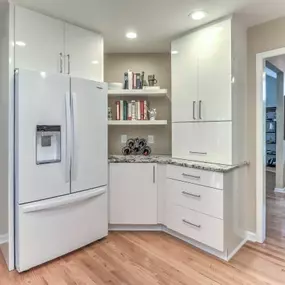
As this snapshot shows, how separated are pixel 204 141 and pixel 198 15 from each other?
48.6 inches

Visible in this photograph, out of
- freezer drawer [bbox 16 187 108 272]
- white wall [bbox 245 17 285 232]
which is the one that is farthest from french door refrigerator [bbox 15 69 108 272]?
white wall [bbox 245 17 285 232]

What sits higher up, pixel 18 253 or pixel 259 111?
pixel 259 111

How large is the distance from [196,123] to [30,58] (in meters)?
1.75

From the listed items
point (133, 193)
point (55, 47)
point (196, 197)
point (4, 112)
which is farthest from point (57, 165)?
point (196, 197)

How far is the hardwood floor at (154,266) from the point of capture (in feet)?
7.18

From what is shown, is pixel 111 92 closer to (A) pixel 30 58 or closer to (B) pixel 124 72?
(B) pixel 124 72

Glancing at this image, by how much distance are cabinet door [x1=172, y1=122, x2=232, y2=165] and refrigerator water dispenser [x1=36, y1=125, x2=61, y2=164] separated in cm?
134

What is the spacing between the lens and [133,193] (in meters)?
3.15

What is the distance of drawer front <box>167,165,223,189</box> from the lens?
251 centimetres

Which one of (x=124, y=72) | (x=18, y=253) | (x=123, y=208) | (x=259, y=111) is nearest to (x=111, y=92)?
(x=124, y=72)

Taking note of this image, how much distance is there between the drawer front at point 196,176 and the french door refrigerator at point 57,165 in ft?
2.46

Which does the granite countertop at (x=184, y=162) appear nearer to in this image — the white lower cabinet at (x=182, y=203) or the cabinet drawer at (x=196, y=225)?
the white lower cabinet at (x=182, y=203)

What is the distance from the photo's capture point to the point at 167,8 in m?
2.41

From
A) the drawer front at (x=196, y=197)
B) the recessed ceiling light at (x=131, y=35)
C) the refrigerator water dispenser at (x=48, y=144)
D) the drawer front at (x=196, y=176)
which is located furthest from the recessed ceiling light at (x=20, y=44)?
the drawer front at (x=196, y=197)
